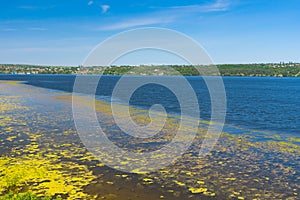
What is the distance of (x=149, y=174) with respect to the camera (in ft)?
55.2

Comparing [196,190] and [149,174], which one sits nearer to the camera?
[196,190]

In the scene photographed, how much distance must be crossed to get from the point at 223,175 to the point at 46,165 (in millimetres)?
9972

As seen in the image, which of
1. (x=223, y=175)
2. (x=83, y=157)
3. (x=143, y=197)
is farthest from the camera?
(x=83, y=157)

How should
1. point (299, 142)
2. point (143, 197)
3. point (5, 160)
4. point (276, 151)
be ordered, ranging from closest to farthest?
point (143, 197)
point (5, 160)
point (276, 151)
point (299, 142)

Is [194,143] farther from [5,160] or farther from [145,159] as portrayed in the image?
[5,160]

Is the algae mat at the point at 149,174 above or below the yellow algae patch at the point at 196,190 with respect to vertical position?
above

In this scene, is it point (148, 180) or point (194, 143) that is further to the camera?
point (194, 143)

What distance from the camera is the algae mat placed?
14078mm

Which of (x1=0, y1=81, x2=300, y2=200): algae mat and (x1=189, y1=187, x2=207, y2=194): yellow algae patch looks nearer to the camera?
(x1=0, y1=81, x2=300, y2=200): algae mat

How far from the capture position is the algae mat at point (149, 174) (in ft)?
46.2

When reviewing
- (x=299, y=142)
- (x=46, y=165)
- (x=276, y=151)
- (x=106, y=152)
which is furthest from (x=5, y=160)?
(x=299, y=142)

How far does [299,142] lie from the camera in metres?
26.3

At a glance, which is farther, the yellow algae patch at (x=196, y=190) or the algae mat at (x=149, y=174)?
the yellow algae patch at (x=196, y=190)

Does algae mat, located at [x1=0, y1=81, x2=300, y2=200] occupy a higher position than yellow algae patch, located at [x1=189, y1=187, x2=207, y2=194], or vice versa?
algae mat, located at [x1=0, y1=81, x2=300, y2=200]
